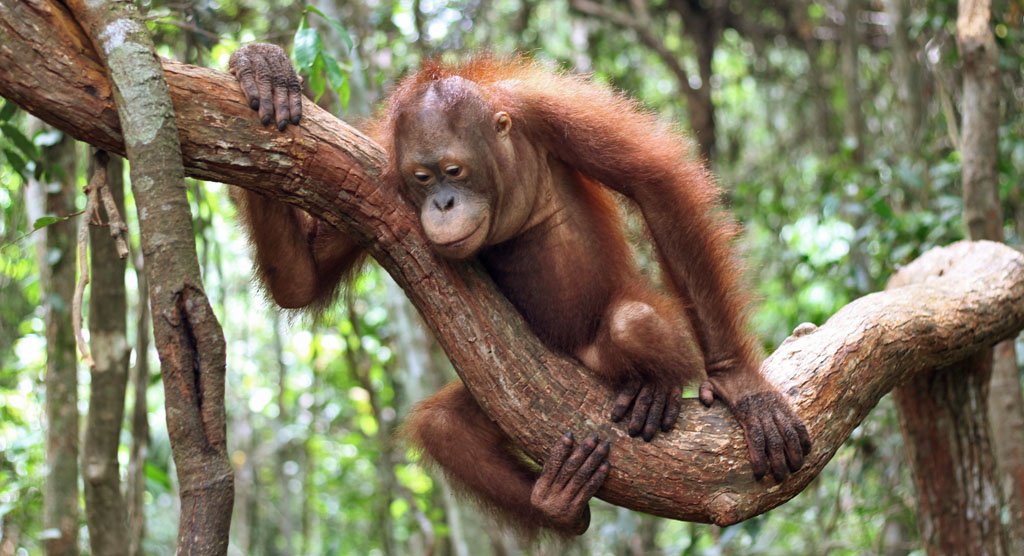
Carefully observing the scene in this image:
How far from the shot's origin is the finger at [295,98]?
2061mm

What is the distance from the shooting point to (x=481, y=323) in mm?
2285

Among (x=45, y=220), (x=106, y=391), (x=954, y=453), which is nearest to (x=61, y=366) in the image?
(x=106, y=391)

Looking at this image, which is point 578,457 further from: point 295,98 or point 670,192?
point 295,98

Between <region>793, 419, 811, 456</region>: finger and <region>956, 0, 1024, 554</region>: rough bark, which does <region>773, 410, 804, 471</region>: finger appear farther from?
<region>956, 0, 1024, 554</region>: rough bark

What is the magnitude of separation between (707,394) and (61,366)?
2.50m

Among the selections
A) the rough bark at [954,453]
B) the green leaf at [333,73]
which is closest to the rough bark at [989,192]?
the rough bark at [954,453]

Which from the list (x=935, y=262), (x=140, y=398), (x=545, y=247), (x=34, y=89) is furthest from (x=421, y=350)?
(x=34, y=89)

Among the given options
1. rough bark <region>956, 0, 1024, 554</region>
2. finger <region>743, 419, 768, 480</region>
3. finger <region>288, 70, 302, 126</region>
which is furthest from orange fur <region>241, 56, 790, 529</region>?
rough bark <region>956, 0, 1024, 554</region>

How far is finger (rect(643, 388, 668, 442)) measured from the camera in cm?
231

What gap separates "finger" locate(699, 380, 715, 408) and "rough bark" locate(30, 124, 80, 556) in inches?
93.8

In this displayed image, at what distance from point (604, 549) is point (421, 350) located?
2.69 m

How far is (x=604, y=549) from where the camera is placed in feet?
21.8

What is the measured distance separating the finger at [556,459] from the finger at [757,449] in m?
0.48

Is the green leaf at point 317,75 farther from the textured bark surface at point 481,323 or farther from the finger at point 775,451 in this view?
the finger at point 775,451
